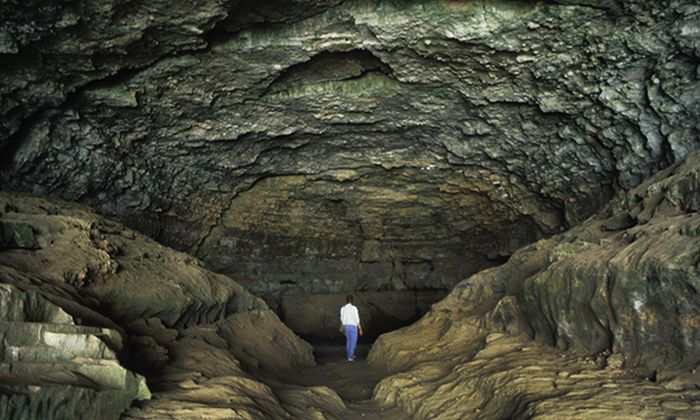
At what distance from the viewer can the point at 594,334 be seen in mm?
6785

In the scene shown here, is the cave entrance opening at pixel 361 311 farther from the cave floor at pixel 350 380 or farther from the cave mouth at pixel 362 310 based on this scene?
the cave floor at pixel 350 380

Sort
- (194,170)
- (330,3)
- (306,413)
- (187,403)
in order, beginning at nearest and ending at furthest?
(187,403)
(306,413)
(330,3)
(194,170)

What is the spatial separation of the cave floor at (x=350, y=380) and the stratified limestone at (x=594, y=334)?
343 millimetres

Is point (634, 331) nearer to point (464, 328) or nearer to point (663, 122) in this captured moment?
point (464, 328)

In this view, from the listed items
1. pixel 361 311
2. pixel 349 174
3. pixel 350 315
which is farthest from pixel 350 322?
pixel 361 311

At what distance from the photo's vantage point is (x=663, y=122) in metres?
9.66

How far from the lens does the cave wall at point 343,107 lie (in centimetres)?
873

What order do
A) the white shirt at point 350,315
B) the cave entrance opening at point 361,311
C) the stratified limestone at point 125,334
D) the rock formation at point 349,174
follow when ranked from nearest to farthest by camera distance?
1. the stratified limestone at point 125,334
2. the rock formation at point 349,174
3. the white shirt at point 350,315
4. the cave entrance opening at point 361,311

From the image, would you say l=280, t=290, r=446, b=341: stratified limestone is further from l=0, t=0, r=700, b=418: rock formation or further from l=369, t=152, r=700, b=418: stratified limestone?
l=369, t=152, r=700, b=418: stratified limestone

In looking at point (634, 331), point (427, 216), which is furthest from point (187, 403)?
point (427, 216)

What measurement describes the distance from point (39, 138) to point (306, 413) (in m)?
7.49

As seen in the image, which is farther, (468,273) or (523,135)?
(468,273)

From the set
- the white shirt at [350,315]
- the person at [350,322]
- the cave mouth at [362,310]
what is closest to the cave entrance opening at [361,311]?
the cave mouth at [362,310]

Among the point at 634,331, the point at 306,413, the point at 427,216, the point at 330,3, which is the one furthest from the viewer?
the point at 427,216
